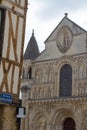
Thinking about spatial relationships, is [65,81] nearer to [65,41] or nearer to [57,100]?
[57,100]

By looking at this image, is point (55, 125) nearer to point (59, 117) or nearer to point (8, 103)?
point (59, 117)

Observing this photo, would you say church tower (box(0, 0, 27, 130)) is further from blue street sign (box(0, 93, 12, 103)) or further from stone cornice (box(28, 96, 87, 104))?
stone cornice (box(28, 96, 87, 104))

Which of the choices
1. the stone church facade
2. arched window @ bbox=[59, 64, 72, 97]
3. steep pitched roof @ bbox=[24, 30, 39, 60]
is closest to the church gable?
the stone church facade

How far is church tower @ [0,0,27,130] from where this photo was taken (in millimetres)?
10117

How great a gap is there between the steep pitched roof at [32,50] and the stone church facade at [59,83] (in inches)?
16.8

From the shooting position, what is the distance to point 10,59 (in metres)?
10.4

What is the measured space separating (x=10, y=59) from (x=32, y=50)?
16.4 meters

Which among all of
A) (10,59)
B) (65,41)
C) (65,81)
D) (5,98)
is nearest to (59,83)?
(65,81)

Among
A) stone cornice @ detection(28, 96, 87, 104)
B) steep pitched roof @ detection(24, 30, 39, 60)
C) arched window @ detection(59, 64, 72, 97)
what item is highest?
steep pitched roof @ detection(24, 30, 39, 60)

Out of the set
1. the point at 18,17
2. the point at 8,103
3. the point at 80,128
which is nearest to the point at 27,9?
the point at 18,17

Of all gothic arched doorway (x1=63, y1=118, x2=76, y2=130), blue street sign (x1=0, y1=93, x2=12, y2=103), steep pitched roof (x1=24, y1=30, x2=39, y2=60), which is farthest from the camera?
steep pitched roof (x1=24, y1=30, x2=39, y2=60)

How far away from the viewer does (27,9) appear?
11359 mm

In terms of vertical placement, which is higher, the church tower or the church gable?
the church gable

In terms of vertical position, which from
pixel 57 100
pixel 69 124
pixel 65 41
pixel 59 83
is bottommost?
pixel 69 124
